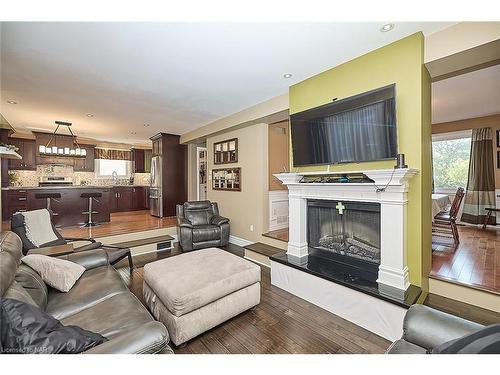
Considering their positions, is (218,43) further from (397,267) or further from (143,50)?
(397,267)

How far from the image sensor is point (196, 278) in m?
2.01

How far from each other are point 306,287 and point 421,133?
1973 millimetres

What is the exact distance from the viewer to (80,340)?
0.99m

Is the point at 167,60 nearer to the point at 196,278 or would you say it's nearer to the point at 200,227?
the point at 196,278

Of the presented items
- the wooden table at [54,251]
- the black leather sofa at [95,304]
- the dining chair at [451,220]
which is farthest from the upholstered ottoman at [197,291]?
the dining chair at [451,220]

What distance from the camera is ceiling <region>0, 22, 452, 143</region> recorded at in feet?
6.75

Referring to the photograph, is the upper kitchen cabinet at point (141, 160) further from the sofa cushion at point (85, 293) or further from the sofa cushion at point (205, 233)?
the sofa cushion at point (85, 293)

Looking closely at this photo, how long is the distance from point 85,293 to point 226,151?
3.77 meters

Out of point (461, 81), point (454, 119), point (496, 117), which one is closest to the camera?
point (461, 81)

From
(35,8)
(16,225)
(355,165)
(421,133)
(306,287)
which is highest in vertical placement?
(35,8)

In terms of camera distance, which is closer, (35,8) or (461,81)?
(35,8)

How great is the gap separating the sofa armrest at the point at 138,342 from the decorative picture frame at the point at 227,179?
376 centimetres

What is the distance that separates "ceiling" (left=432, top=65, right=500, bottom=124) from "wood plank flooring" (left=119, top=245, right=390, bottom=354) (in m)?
3.59

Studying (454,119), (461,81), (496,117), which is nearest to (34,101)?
(461,81)
